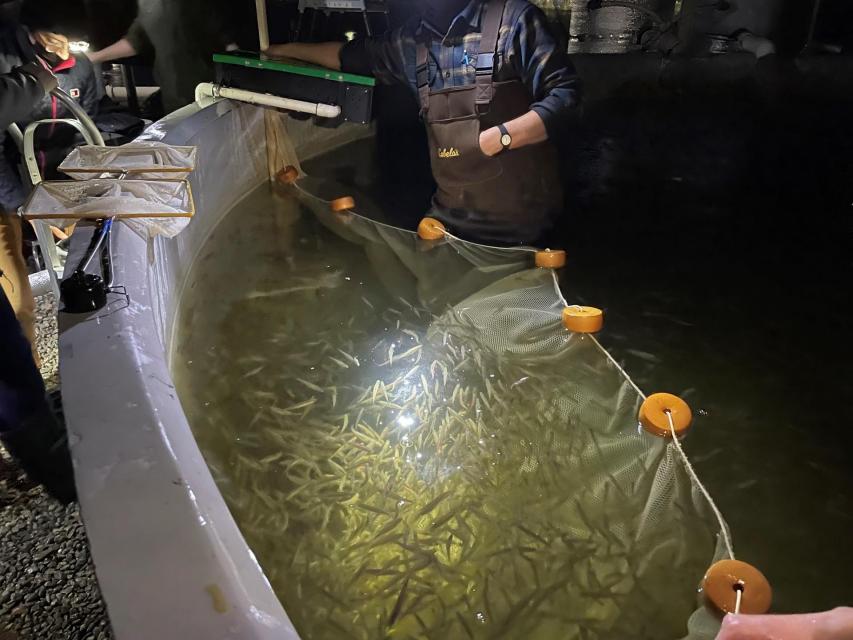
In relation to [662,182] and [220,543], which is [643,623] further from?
[662,182]

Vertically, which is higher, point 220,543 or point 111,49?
point 111,49

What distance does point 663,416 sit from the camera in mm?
1967

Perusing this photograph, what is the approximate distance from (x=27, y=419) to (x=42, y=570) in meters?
0.48

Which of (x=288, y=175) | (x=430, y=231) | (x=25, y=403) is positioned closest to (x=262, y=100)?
(x=288, y=175)

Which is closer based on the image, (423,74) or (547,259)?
(547,259)

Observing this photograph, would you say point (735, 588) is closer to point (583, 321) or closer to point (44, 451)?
point (583, 321)

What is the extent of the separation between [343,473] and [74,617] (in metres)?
0.80

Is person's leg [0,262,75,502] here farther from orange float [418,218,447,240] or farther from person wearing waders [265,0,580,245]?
person wearing waders [265,0,580,245]

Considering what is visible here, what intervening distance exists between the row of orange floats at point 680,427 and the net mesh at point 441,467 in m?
0.05

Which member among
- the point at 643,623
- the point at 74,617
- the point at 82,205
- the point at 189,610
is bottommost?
the point at 74,617

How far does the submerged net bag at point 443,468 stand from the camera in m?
1.44

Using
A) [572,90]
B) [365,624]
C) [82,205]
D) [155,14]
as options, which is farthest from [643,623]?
[155,14]

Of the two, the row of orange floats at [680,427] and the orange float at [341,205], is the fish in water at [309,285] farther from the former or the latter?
the orange float at [341,205]

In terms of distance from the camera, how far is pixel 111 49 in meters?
3.75
